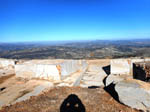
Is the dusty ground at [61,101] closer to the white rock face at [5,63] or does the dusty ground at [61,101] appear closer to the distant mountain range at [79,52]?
the white rock face at [5,63]

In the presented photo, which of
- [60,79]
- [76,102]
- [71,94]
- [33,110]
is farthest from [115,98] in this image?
[60,79]

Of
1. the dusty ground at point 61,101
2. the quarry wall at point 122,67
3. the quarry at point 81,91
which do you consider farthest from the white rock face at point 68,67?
the quarry wall at point 122,67

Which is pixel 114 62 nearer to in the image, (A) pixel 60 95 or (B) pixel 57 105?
(A) pixel 60 95

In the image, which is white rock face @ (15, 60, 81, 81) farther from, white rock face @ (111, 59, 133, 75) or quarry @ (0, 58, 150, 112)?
white rock face @ (111, 59, 133, 75)

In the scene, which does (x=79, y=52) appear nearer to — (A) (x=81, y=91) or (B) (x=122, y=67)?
(B) (x=122, y=67)

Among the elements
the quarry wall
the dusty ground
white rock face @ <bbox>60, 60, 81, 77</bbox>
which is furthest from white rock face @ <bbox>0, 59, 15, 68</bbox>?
the quarry wall
